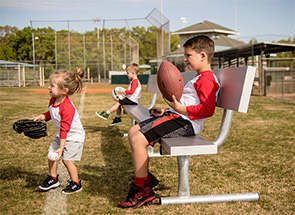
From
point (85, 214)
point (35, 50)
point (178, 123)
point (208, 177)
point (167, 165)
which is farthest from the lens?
point (35, 50)

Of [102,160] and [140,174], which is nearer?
[140,174]

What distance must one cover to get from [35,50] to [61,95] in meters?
34.2

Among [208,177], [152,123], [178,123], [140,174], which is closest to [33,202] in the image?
[140,174]

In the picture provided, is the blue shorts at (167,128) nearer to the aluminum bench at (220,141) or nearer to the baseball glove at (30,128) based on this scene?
the aluminum bench at (220,141)

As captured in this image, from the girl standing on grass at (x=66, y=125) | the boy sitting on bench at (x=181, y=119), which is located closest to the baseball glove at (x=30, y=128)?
the girl standing on grass at (x=66, y=125)

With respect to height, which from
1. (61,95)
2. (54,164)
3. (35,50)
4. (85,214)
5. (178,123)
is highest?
(35,50)

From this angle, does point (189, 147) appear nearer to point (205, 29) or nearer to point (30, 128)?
point (30, 128)

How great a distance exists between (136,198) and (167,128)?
70 centimetres

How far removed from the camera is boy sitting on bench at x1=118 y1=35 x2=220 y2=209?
285 centimetres

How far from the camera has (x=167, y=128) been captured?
293cm

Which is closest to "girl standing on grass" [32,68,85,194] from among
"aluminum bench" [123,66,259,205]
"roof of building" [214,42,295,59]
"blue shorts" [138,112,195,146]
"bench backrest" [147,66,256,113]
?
"blue shorts" [138,112,195,146]

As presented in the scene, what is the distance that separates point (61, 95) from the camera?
11.1 ft

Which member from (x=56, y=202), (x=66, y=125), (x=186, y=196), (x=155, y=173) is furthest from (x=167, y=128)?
(x=56, y=202)

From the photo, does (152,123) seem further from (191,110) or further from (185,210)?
(185,210)
